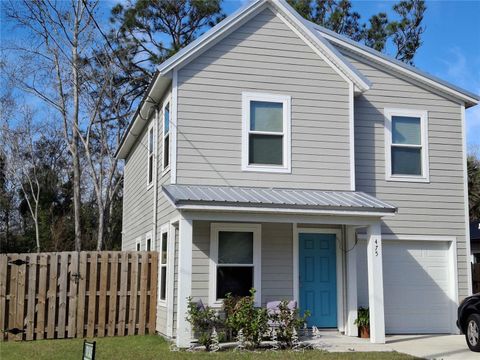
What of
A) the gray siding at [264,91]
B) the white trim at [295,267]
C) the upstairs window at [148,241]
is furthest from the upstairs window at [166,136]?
the white trim at [295,267]

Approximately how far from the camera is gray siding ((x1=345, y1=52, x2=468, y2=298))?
44.9 feet

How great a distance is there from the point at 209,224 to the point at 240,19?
14.7 feet

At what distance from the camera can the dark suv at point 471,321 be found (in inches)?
405

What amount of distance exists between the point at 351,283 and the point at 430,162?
379 cm

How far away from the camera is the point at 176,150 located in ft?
39.4

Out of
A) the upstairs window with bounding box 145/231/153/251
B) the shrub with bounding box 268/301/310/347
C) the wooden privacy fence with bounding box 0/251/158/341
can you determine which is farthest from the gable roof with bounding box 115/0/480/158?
the shrub with bounding box 268/301/310/347

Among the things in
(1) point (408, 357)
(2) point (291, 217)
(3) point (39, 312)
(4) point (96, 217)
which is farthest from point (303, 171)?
(4) point (96, 217)

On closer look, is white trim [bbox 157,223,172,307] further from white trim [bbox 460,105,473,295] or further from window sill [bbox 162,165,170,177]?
white trim [bbox 460,105,473,295]

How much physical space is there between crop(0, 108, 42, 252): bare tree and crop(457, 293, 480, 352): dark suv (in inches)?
1044

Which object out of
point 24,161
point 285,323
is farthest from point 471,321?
point 24,161

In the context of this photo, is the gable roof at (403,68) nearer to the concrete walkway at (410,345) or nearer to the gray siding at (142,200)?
the gray siding at (142,200)

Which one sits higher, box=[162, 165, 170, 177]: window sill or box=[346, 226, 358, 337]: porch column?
box=[162, 165, 170, 177]: window sill

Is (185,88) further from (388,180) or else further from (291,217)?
(388,180)

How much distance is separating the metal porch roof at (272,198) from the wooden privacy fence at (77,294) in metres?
2.43
